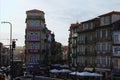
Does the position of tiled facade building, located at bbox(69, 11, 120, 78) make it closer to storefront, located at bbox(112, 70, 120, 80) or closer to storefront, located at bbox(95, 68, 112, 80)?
storefront, located at bbox(95, 68, 112, 80)

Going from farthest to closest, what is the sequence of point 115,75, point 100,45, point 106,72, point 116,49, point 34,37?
point 34,37 < point 100,45 < point 106,72 < point 116,49 < point 115,75

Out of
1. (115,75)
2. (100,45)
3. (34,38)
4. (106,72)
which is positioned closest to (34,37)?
(34,38)

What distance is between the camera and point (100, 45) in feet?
253

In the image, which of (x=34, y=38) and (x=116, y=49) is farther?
(x=34, y=38)

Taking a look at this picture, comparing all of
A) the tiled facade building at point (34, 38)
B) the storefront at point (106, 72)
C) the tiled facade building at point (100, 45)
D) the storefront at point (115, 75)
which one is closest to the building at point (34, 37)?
the tiled facade building at point (34, 38)

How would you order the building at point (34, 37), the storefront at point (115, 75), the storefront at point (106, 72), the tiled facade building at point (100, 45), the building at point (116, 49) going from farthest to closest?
the building at point (34, 37) → the storefront at point (106, 72) → the tiled facade building at point (100, 45) → the building at point (116, 49) → the storefront at point (115, 75)

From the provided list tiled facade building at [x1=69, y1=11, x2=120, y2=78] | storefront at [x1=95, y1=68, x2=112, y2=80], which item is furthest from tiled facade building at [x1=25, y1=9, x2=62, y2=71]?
storefront at [x1=95, y1=68, x2=112, y2=80]

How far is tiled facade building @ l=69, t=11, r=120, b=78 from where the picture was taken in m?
71.1

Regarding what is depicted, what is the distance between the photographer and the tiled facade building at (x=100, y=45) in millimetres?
71125

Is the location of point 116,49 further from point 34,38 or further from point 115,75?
point 34,38

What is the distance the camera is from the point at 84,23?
3381 inches

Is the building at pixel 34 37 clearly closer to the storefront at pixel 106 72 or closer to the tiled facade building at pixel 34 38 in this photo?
the tiled facade building at pixel 34 38

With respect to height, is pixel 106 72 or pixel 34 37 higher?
pixel 34 37

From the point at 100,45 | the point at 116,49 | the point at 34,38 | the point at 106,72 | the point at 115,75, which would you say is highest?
the point at 34,38
